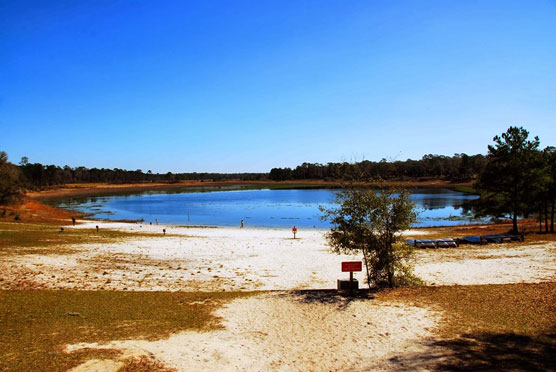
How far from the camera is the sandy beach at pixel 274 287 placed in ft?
30.1

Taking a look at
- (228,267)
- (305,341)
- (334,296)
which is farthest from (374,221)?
(228,267)

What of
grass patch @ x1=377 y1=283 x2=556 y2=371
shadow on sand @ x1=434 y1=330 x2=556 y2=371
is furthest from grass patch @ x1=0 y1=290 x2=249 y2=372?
grass patch @ x1=377 y1=283 x2=556 y2=371

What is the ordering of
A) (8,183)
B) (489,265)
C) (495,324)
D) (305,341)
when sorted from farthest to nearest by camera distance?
(8,183) < (489,265) < (495,324) < (305,341)

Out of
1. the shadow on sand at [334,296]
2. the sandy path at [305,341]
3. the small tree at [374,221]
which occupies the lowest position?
the shadow on sand at [334,296]

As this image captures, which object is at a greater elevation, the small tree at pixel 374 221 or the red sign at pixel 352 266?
the small tree at pixel 374 221

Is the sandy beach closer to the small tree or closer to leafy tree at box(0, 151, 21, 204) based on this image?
the small tree

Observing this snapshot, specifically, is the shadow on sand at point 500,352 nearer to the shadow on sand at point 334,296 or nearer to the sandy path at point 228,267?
the shadow on sand at point 334,296

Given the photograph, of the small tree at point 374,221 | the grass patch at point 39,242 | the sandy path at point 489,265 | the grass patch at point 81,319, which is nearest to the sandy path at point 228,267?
the sandy path at point 489,265

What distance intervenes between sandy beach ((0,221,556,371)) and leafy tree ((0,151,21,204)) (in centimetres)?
3746

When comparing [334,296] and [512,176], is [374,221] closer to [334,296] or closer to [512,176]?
[334,296]

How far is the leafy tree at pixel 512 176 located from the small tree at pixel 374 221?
2613 cm

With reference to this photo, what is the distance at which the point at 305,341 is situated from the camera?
1035cm

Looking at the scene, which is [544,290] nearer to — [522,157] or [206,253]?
[206,253]

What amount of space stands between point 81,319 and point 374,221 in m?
11.6
